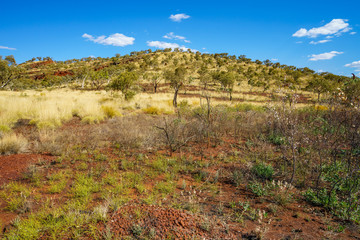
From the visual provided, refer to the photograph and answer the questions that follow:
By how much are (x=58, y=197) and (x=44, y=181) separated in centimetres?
89

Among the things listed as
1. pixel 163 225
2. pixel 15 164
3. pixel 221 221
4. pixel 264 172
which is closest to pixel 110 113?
pixel 15 164

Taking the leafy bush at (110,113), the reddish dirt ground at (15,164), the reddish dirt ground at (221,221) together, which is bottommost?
the reddish dirt ground at (221,221)

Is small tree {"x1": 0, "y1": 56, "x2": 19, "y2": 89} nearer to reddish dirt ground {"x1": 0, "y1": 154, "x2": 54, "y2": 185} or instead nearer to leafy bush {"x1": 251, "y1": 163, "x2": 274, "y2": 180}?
reddish dirt ground {"x1": 0, "y1": 154, "x2": 54, "y2": 185}

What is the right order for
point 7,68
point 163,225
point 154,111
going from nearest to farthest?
1. point 163,225
2. point 154,111
3. point 7,68

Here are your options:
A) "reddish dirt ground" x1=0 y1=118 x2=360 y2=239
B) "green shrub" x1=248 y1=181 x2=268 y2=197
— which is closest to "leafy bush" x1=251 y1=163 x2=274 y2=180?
"green shrub" x1=248 y1=181 x2=268 y2=197

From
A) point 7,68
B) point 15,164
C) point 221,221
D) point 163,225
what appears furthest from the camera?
point 7,68

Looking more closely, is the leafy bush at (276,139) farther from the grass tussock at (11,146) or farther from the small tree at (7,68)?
the small tree at (7,68)

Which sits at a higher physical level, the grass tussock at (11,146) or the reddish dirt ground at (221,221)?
the grass tussock at (11,146)

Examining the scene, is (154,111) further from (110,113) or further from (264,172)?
(264,172)

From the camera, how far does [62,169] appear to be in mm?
4719

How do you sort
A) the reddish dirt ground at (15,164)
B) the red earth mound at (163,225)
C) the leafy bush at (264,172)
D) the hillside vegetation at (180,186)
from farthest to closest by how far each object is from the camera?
the leafy bush at (264,172) < the reddish dirt ground at (15,164) < the hillside vegetation at (180,186) < the red earth mound at (163,225)

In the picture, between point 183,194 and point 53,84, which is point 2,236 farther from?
point 53,84

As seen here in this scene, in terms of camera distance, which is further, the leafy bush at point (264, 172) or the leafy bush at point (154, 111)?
the leafy bush at point (154, 111)

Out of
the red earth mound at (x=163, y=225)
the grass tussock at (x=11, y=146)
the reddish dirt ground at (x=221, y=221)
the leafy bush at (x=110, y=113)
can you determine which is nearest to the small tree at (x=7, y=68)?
the leafy bush at (x=110, y=113)
